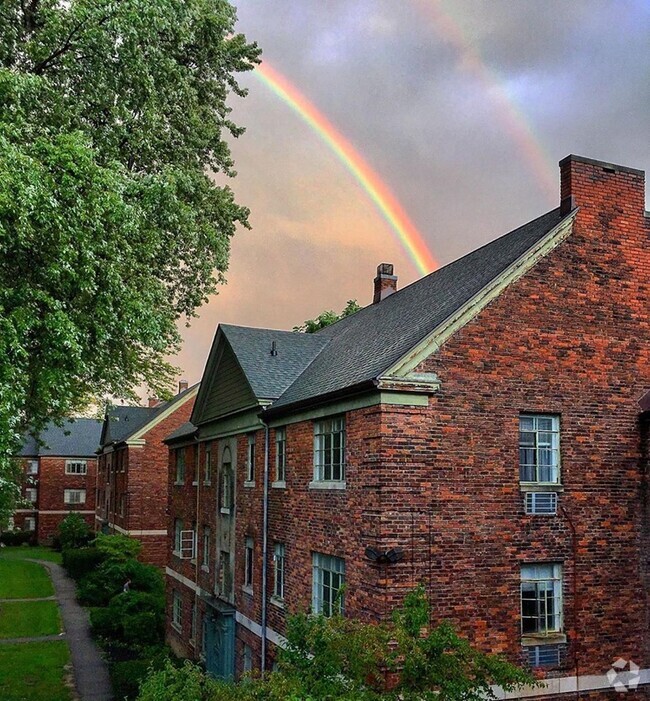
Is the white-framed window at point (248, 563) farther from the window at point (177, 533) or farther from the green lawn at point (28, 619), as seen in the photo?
the green lawn at point (28, 619)

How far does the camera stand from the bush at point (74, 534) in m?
58.8

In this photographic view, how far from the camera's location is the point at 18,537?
221 feet

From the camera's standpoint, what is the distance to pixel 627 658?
14.3 meters

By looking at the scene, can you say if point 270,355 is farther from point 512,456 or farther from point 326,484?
point 512,456

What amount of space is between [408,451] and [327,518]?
3.00m

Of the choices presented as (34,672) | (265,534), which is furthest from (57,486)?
(265,534)

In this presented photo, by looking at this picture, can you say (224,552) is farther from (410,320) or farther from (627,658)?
(627,658)

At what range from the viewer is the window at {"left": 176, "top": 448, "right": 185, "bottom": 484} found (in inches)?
1137

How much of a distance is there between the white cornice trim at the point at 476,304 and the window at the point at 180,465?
17161 millimetres

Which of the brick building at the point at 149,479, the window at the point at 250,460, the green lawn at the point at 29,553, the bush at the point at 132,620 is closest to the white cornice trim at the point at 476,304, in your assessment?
the window at the point at 250,460

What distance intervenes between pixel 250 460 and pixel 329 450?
5.40m

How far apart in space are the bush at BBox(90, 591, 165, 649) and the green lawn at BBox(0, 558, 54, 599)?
36.1ft

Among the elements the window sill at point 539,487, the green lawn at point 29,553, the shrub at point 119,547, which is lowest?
the green lawn at point 29,553

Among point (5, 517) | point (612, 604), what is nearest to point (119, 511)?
point (5, 517)
